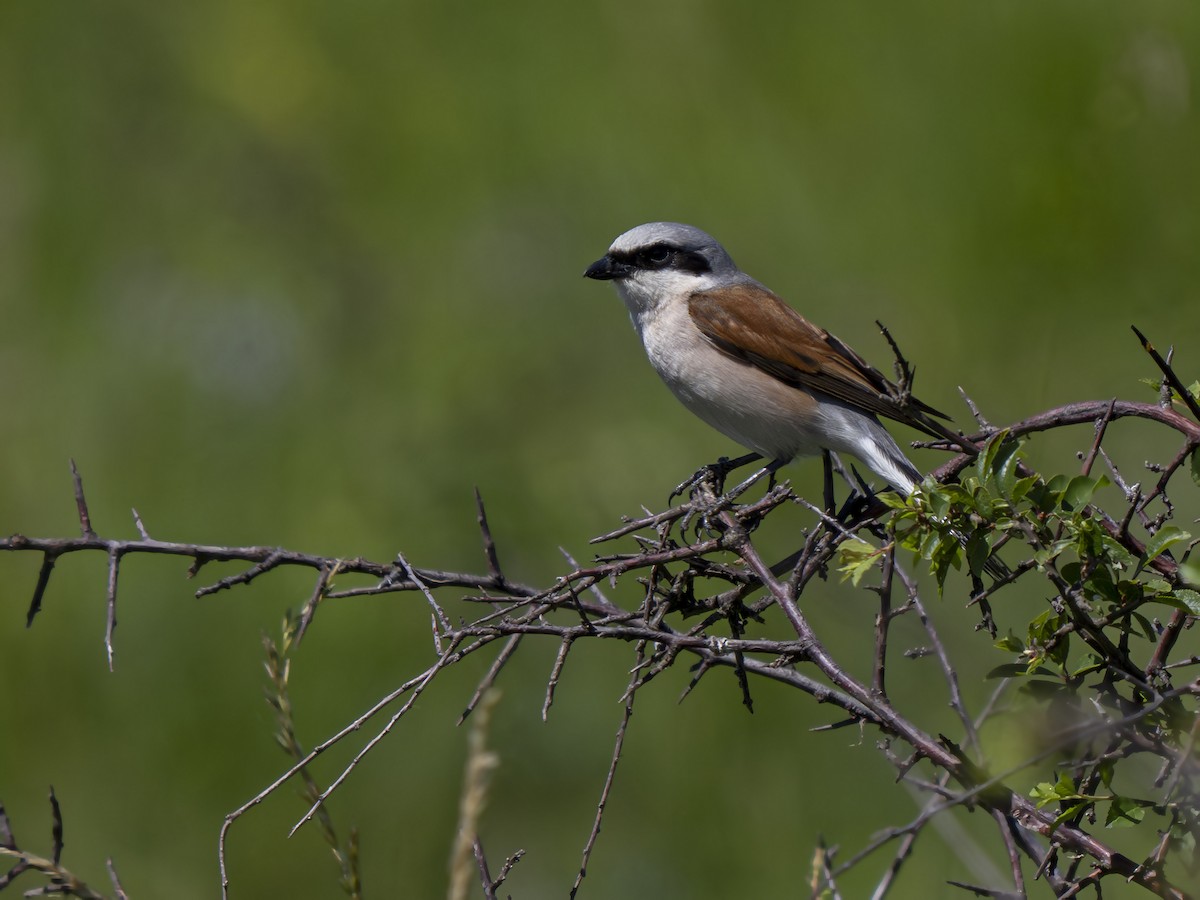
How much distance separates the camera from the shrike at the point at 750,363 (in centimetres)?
370

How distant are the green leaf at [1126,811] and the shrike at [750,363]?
6.21ft

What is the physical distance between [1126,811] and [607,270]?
285 cm

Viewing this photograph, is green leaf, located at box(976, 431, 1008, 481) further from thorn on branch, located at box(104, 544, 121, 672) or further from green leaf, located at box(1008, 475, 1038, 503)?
thorn on branch, located at box(104, 544, 121, 672)

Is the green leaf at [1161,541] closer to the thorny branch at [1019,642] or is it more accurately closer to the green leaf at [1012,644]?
the thorny branch at [1019,642]

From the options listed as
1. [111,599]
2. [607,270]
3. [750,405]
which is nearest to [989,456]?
[111,599]

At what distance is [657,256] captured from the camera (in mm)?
4309

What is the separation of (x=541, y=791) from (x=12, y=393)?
2957mm

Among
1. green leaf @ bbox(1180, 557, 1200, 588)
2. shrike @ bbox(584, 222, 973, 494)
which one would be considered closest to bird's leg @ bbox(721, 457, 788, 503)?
shrike @ bbox(584, 222, 973, 494)

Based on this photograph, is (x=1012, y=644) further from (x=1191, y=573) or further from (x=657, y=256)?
(x=657, y=256)

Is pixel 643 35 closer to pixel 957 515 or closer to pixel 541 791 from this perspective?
pixel 541 791

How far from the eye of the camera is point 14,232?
235 inches

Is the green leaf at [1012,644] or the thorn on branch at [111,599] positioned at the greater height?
the thorn on branch at [111,599]

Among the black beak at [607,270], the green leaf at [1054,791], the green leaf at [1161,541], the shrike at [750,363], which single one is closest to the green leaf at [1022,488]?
the green leaf at [1161,541]

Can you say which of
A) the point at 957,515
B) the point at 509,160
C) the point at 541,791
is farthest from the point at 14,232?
the point at 957,515
